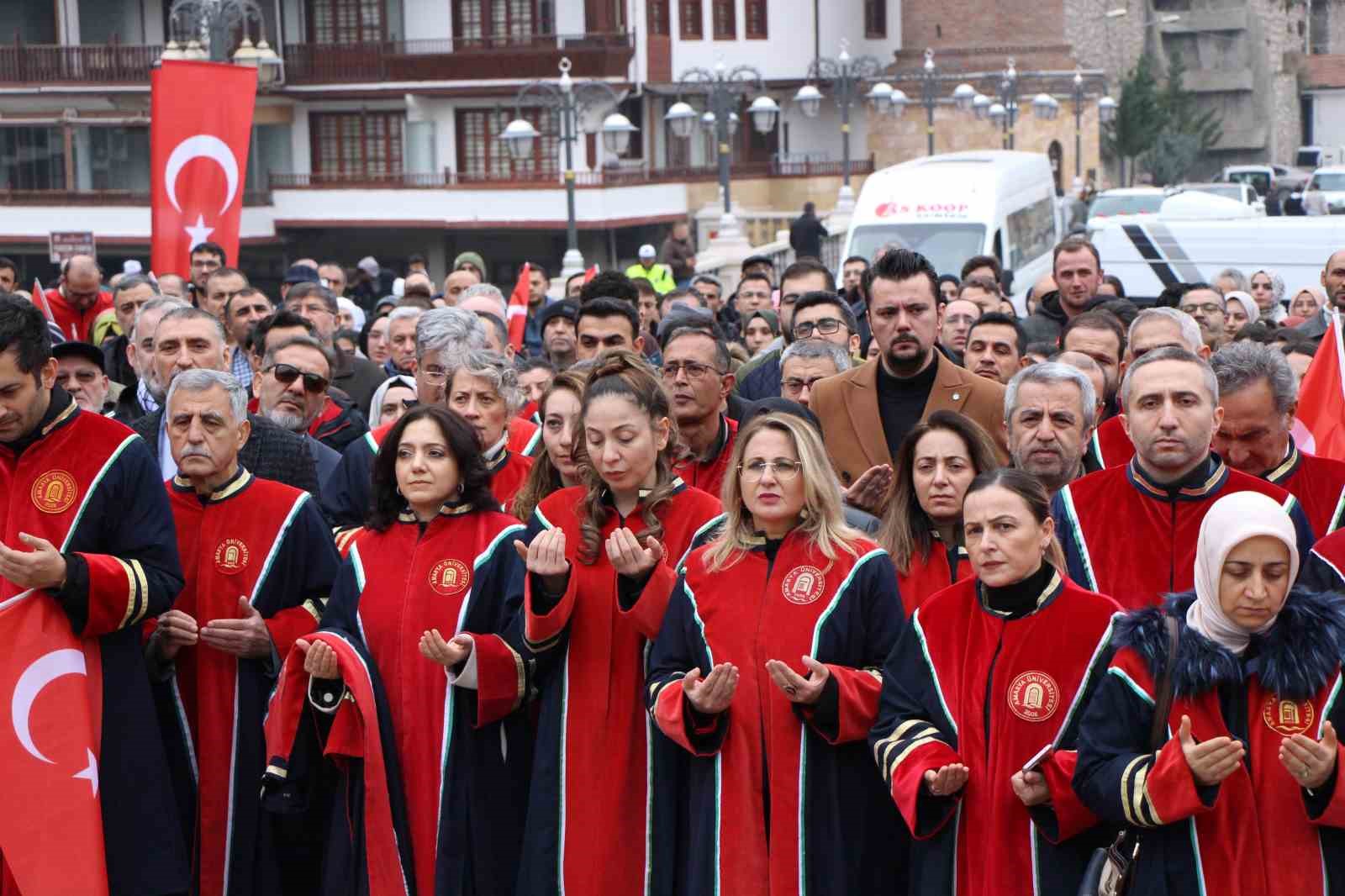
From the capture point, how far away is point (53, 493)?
6336 millimetres

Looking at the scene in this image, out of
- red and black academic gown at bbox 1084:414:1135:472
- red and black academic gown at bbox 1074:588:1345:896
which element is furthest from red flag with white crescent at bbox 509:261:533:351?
red and black academic gown at bbox 1074:588:1345:896

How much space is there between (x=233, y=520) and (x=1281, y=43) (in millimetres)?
75323

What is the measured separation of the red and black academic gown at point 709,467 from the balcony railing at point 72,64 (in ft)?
122

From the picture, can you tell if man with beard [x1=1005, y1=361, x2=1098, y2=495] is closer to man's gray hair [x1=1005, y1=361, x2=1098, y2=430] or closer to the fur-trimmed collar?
man's gray hair [x1=1005, y1=361, x2=1098, y2=430]

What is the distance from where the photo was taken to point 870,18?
55.1m

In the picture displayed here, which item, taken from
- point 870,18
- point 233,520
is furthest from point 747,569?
point 870,18

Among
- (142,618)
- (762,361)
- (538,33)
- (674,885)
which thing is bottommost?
(674,885)

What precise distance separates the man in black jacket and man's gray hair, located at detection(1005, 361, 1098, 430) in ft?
8.75

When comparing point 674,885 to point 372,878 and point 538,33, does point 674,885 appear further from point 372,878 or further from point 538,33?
point 538,33

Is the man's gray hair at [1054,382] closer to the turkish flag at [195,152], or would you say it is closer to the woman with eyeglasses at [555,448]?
the woman with eyeglasses at [555,448]

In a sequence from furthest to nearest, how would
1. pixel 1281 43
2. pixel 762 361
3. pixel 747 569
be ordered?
pixel 1281 43 → pixel 762 361 → pixel 747 569

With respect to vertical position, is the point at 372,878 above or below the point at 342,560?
below

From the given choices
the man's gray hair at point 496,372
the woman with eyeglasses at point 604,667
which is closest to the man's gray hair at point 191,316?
the man's gray hair at point 496,372

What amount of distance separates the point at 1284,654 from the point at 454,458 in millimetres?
2758
